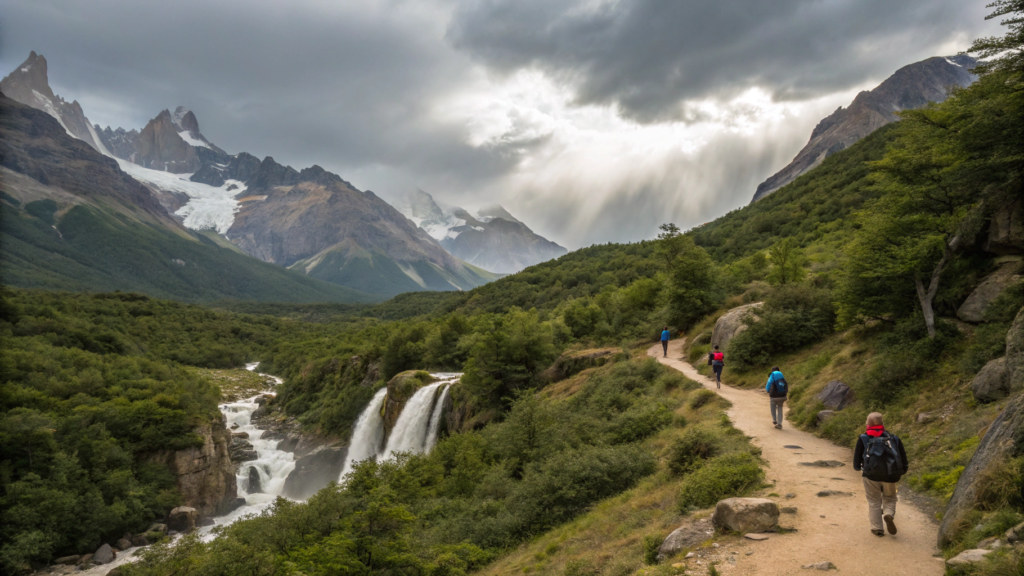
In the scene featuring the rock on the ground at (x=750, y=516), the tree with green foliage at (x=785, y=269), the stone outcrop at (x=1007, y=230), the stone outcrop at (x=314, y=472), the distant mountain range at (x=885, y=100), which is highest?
the distant mountain range at (x=885, y=100)

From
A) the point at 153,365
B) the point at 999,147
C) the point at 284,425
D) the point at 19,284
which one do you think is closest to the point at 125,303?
the point at 153,365

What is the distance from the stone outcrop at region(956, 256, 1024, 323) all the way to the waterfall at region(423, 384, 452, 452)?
32.2 meters

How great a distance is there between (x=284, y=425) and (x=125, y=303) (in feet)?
241

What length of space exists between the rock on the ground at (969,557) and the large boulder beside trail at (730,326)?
18.6 m

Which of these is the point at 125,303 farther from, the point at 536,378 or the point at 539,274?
the point at 536,378

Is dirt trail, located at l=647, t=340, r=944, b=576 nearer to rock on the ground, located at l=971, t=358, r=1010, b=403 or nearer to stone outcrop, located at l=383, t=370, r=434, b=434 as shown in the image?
rock on the ground, located at l=971, t=358, r=1010, b=403

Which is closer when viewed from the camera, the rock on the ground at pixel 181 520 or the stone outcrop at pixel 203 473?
the rock on the ground at pixel 181 520

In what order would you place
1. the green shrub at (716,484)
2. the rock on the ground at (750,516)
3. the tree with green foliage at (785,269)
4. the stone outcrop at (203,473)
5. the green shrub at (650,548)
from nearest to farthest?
1. the rock on the ground at (750,516)
2. the green shrub at (650,548)
3. the green shrub at (716,484)
4. the tree with green foliage at (785,269)
5. the stone outcrop at (203,473)

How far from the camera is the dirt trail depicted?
6492mm

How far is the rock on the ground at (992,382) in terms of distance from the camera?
370 inches

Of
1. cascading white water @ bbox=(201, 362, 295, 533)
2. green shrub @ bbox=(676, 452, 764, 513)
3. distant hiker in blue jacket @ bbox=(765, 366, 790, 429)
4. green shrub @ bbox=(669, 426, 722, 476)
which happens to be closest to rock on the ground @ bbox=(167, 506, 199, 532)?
cascading white water @ bbox=(201, 362, 295, 533)

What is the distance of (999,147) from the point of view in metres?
12.2

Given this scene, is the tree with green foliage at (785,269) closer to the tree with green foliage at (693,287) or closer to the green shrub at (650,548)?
the tree with green foliage at (693,287)

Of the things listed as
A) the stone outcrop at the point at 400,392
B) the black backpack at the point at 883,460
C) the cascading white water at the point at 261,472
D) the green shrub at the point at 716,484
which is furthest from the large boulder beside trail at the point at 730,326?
the cascading white water at the point at 261,472
